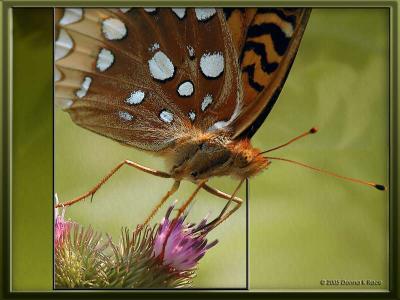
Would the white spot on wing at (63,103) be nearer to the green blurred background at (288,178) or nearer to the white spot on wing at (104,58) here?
the green blurred background at (288,178)

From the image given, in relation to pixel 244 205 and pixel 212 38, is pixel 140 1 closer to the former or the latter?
pixel 212 38

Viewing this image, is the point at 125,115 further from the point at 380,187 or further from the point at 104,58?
the point at 380,187

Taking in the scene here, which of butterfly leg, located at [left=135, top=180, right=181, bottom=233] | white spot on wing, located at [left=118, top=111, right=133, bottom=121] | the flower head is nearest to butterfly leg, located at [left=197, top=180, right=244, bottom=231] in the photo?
the flower head

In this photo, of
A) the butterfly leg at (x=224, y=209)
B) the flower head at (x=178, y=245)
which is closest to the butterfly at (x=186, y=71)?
the butterfly leg at (x=224, y=209)

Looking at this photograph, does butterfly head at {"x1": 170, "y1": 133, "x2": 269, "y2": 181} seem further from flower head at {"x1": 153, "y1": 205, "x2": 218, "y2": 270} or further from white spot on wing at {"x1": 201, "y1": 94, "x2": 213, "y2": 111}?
flower head at {"x1": 153, "y1": 205, "x2": 218, "y2": 270}

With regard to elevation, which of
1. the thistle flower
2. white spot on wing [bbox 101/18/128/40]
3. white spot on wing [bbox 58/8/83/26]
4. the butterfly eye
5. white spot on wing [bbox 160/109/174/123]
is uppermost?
white spot on wing [bbox 58/8/83/26]

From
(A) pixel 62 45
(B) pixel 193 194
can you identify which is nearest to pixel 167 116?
(B) pixel 193 194
